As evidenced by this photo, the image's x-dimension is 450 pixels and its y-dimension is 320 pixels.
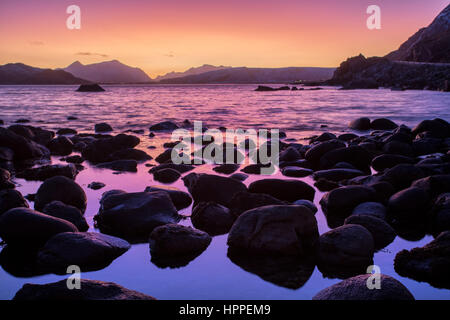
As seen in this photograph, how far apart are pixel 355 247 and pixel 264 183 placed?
2.31 meters

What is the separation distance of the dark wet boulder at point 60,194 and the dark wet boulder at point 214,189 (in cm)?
174

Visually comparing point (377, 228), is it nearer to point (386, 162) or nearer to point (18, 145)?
point (386, 162)

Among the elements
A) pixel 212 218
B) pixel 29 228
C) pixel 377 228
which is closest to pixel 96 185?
pixel 29 228

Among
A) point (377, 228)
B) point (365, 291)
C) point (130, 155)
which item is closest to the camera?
point (365, 291)

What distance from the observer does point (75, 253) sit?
3.83 m

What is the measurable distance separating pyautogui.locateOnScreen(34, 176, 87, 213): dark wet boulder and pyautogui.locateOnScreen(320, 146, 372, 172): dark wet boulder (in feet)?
16.9

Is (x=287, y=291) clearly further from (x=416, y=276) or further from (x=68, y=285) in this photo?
(x=68, y=285)

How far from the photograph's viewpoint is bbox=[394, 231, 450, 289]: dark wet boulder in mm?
3496

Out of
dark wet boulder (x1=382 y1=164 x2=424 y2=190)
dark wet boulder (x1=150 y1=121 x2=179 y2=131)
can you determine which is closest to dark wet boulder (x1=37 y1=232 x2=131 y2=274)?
dark wet boulder (x1=382 y1=164 x2=424 y2=190)

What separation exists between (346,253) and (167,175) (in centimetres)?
425

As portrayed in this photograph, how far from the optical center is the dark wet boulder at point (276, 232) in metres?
4.02

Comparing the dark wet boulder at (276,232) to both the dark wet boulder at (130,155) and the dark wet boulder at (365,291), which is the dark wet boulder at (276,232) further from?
the dark wet boulder at (130,155)

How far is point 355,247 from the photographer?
3.86 meters
